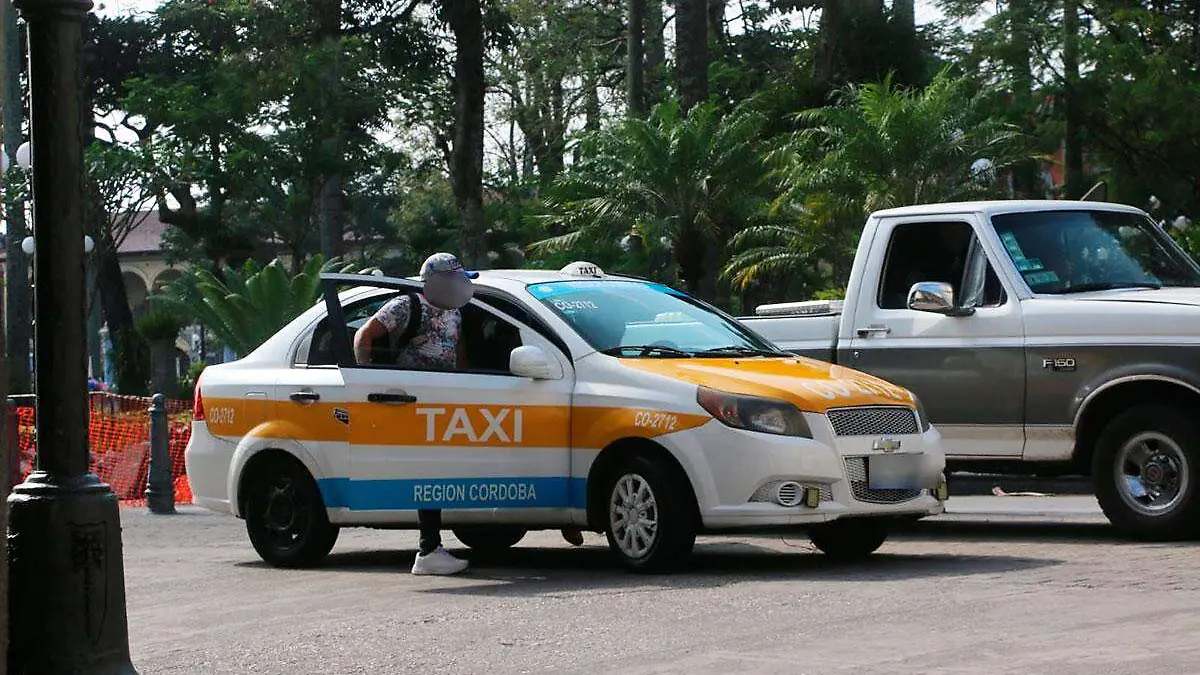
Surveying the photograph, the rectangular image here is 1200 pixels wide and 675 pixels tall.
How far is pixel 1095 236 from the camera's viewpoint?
11.9m

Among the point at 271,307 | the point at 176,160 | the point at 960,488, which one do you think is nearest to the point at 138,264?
the point at 176,160

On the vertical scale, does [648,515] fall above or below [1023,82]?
below

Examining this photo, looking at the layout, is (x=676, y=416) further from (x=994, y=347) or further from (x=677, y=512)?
(x=994, y=347)

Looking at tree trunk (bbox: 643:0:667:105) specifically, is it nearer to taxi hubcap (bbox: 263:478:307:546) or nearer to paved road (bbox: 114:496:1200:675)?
taxi hubcap (bbox: 263:478:307:546)

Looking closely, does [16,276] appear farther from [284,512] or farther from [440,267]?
[440,267]

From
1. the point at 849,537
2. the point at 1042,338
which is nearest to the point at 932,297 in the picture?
the point at 1042,338

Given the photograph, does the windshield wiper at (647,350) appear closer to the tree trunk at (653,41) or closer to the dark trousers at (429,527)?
the dark trousers at (429,527)

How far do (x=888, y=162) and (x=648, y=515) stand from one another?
20152mm

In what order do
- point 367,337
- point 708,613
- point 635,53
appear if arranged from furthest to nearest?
1. point 635,53
2. point 367,337
3. point 708,613

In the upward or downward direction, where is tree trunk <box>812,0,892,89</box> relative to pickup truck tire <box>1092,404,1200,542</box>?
upward

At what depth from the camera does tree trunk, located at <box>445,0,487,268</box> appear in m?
32.3

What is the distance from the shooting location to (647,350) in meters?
10.4

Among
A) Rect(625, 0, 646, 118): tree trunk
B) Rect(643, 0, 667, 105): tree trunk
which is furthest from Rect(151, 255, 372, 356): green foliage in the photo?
Rect(643, 0, 667, 105): tree trunk

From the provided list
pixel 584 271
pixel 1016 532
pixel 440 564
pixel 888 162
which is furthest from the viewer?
pixel 888 162
